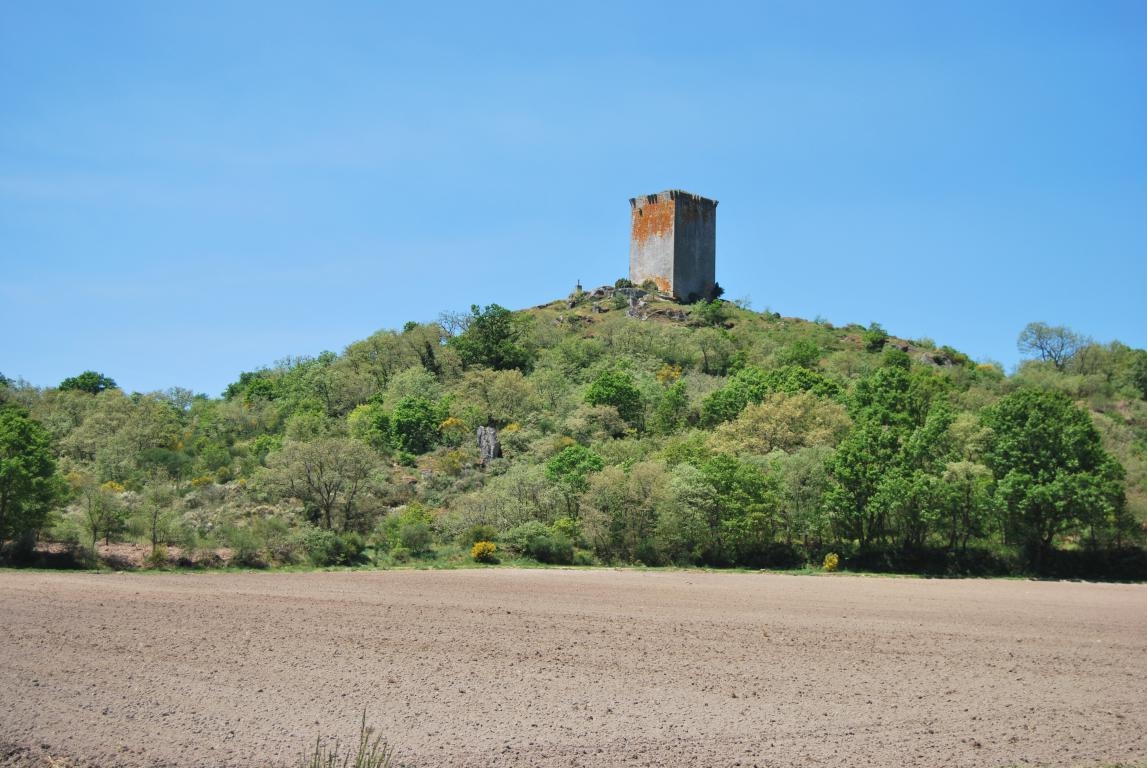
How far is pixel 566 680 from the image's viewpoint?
20719mm

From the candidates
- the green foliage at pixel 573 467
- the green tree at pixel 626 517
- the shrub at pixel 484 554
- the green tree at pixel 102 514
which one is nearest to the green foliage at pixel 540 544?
the shrub at pixel 484 554

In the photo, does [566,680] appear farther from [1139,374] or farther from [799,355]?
[1139,374]

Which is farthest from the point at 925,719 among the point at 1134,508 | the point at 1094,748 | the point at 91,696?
the point at 1134,508

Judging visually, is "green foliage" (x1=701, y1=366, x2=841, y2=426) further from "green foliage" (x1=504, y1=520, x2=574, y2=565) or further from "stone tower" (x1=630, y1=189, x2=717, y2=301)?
"stone tower" (x1=630, y1=189, x2=717, y2=301)

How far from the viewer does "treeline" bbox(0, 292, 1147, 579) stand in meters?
51.8

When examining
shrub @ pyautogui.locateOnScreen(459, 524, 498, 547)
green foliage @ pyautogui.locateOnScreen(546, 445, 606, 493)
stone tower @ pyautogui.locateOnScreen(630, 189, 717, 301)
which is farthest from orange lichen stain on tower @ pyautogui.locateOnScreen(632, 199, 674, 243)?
shrub @ pyautogui.locateOnScreen(459, 524, 498, 547)

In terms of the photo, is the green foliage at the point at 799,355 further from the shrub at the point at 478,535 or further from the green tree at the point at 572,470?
the shrub at the point at 478,535

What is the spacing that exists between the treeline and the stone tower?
22.0 m

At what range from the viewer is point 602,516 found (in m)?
56.6

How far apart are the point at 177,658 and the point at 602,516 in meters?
36.2

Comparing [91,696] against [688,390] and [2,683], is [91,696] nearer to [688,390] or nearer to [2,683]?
[2,683]

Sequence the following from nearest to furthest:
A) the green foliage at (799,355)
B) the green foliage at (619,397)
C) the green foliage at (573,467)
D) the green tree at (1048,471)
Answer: the green tree at (1048,471) → the green foliage at (573,467) → the green foliage at (619,397) → the green foliage at (799,355)

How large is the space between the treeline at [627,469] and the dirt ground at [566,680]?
17.2 metres

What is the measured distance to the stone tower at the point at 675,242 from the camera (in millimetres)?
123000
